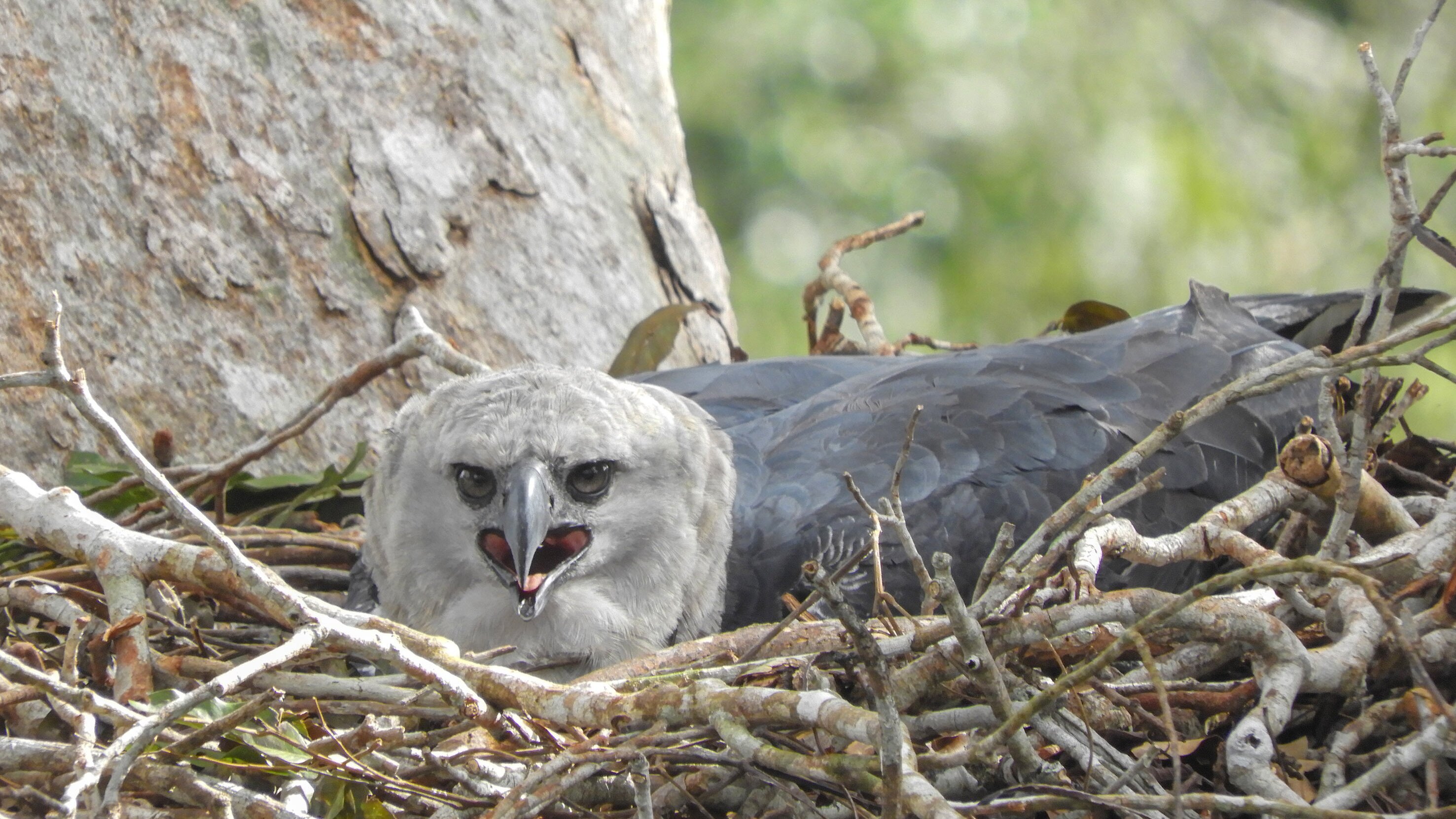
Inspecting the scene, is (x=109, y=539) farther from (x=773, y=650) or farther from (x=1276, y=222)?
(x=1276, y=222)

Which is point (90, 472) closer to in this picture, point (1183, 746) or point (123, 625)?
point (123, 625)

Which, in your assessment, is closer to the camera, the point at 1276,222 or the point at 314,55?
the point at 314,55

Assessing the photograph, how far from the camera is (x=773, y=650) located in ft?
7.99

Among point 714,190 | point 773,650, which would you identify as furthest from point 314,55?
point 714,190

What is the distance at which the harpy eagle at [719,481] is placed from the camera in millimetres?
2990

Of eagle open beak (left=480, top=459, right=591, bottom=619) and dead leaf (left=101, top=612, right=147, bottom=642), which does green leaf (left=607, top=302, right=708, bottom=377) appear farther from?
dead leaf (left=101, top=612, right=147, bottom=642)

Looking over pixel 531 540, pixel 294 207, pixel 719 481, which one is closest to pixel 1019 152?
pixel 294 207

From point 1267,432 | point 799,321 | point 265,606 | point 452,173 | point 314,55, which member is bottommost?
point 799,321

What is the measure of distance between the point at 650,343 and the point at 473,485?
132cm

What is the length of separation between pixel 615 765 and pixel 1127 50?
727cm

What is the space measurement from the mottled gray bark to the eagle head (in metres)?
0.83

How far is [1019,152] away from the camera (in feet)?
26.1

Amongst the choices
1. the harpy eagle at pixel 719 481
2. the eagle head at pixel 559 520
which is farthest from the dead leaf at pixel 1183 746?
the eagle head at pixel 559 520

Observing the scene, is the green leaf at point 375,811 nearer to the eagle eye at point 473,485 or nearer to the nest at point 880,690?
the nest at point 880,690
